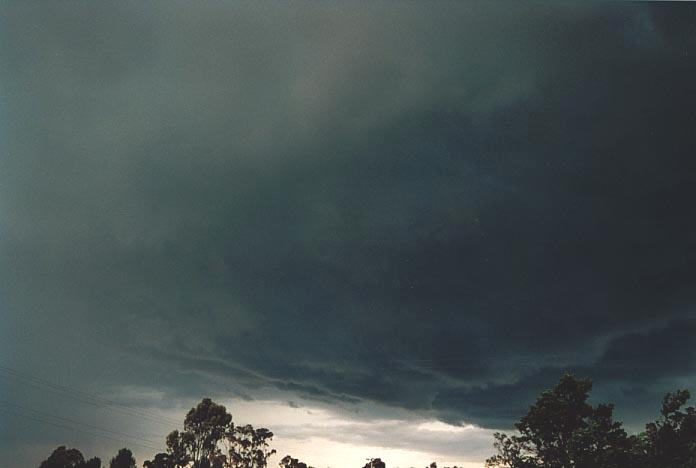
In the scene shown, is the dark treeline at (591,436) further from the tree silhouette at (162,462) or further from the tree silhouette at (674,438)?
the tree silhouette at (162,462)

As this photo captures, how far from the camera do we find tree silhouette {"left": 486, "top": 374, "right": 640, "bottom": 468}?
131 feet

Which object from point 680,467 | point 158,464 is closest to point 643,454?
point 680,467

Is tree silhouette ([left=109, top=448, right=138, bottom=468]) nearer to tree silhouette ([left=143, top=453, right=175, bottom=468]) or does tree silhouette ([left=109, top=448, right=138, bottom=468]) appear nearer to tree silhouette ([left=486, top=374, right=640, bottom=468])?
tree silhouette ([left=143, top=453, right=175, bottom=468])

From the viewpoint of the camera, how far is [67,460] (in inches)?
3164

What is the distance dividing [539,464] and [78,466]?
259 ft

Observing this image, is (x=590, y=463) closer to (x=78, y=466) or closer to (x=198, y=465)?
(x=198, y=465)

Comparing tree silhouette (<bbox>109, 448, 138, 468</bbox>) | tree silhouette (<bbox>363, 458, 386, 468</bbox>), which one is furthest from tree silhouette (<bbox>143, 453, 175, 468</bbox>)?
tree silhouette (<bbox>363, 458, 386, 468</bbox>)

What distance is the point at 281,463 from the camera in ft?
357

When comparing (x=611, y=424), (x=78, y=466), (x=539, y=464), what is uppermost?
(x=611, y=424)

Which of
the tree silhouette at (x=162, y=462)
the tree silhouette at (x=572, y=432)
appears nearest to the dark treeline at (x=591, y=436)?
the tree silhouette at (x=572, y=432)

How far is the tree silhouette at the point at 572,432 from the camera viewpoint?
3981cm

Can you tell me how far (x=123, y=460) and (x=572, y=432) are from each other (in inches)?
3275

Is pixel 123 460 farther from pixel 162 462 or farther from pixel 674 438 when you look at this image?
pixel 674 438

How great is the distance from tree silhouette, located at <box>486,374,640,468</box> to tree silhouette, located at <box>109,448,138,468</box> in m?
76.2
